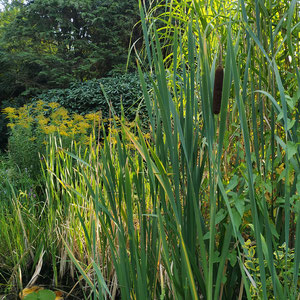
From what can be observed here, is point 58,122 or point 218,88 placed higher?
point 218,88

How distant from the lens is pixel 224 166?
1.26m

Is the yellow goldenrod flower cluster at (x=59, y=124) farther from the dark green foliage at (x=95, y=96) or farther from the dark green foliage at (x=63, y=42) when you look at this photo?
the dark green foliage at (x=63, y=42)

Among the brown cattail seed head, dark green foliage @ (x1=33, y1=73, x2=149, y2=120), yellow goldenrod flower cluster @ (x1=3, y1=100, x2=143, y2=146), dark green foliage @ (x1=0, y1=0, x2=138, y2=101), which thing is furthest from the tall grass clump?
dark green foliage @ (x1=0, y1=0, x2=138, y2=101)

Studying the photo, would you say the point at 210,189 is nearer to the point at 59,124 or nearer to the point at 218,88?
the point at 218,88

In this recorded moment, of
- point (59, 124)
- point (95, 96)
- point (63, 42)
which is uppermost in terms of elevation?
point (63, 42)

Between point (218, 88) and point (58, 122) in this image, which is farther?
point (58, 122)

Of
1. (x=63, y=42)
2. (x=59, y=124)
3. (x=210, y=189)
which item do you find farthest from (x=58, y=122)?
(x=63, y=42)

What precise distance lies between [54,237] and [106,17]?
8.35 metres

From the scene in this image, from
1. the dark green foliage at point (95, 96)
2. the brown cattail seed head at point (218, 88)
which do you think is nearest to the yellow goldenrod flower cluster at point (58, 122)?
the dark green foliage at point (95, 96)

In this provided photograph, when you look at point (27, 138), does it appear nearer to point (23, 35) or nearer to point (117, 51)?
point (117, 51)

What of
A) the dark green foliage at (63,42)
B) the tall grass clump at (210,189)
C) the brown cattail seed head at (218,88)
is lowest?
the tall grass clump at (210,189)

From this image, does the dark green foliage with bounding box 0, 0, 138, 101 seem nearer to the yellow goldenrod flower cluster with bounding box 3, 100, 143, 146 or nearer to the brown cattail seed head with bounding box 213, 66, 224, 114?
the yellow goldenrod flower cluster with bounding box 3, 100, 143, 146

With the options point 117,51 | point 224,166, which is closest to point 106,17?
point 117,51

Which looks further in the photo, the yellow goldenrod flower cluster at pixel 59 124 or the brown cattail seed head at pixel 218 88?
the yellow goldenrod flower cluster at pixel 59 124
